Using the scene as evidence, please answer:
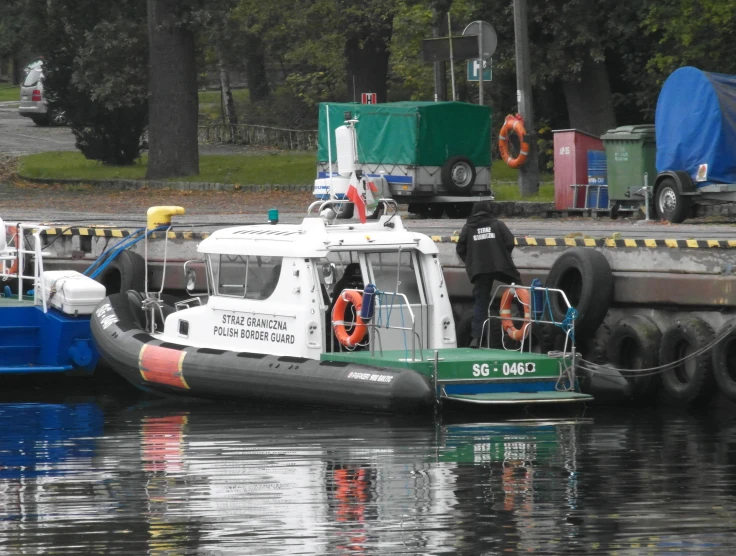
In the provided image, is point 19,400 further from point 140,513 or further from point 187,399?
point 140,513

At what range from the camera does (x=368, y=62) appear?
46.8 meters

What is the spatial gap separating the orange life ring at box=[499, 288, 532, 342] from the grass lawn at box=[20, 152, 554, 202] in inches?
610

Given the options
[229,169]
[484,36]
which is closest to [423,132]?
[484,36]

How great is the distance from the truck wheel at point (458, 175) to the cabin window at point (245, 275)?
12.0m

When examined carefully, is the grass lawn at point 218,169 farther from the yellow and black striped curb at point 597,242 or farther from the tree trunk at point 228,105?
the yellow and black striped curb at point 597,242

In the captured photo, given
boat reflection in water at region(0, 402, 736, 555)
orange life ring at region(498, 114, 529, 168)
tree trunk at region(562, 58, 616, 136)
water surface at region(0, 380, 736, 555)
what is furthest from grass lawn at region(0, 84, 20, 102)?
boat reflection in water at region(0, 402, 736, 555)

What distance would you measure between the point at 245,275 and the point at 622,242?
4099mm

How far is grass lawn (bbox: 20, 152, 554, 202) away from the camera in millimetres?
37228

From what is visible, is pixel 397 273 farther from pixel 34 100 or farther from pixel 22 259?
pixel 34 100

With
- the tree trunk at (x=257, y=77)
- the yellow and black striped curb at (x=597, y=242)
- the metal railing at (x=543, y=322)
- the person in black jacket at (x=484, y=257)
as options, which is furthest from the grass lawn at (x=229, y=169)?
the person in black jacket at (x=484, y=257)

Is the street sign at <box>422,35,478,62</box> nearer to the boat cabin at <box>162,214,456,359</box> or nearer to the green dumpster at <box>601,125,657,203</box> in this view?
the green dumpster at <box>601,125,657,203</box>

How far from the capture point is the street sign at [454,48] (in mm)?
26750

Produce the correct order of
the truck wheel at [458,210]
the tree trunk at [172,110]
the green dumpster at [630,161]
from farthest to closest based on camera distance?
the tree trunk at [172,110]
the truck wheel at [458,210]
the green dumpster at [630,161]

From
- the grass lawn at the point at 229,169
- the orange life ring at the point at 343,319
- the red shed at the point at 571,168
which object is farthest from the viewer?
the grass lawn at the point at 229,169
